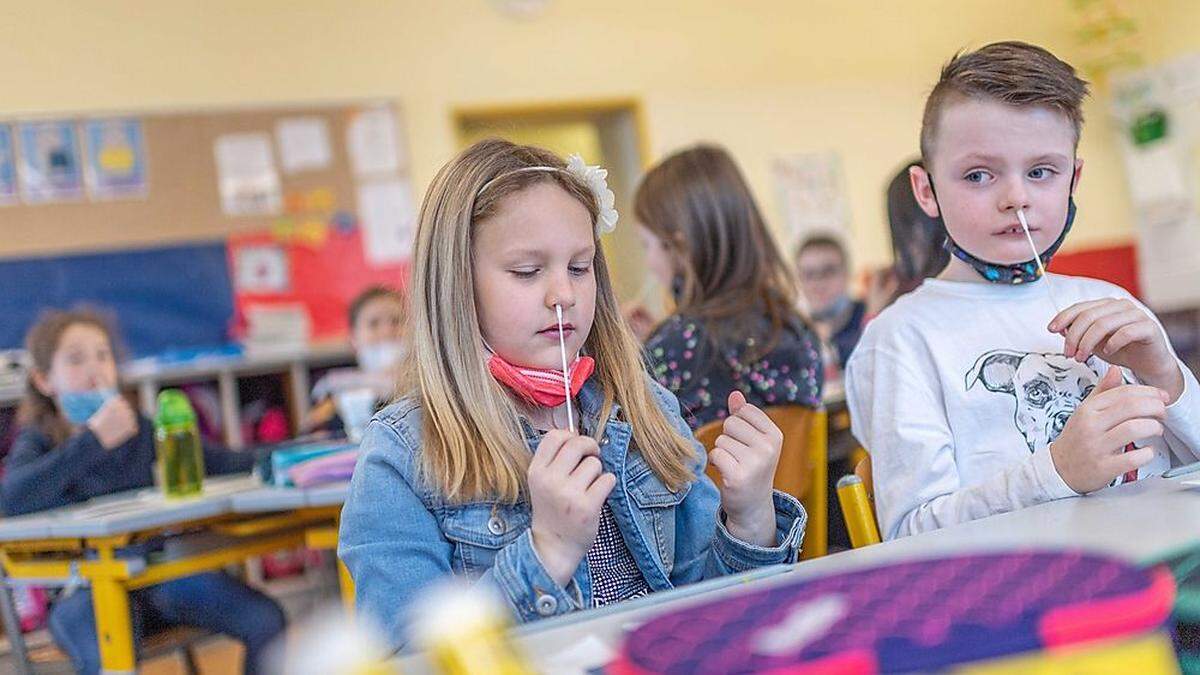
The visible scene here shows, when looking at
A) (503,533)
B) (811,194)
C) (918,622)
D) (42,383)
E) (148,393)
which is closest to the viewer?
(918,622)

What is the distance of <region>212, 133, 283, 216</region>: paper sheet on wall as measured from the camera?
17.5 ft

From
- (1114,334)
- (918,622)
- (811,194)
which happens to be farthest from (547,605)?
(811,194)

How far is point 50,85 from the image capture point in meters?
5.12

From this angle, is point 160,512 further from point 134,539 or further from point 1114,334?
Result: point 1114,334

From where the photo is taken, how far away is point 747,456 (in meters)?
1.16

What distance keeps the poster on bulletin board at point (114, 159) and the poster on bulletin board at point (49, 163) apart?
0.05 meters

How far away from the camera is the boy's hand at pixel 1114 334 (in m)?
1.25

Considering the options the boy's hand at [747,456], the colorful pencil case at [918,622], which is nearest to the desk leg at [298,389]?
the boy's hand at [747,456]

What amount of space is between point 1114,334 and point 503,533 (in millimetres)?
654

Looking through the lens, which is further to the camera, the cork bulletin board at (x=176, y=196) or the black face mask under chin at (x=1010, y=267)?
the cork bulletin board at (x=176, y=196)

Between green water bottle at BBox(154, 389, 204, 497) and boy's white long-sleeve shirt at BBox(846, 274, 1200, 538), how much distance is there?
66.2 inches

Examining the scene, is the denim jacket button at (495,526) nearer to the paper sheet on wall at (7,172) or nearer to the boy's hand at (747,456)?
the boy's hand at (747,456)

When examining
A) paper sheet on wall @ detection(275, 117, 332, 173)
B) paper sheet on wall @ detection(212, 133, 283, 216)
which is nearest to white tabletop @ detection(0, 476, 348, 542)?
paper sheet on wall @ detection(212, 133, 283, 216)

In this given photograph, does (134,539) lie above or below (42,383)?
below
